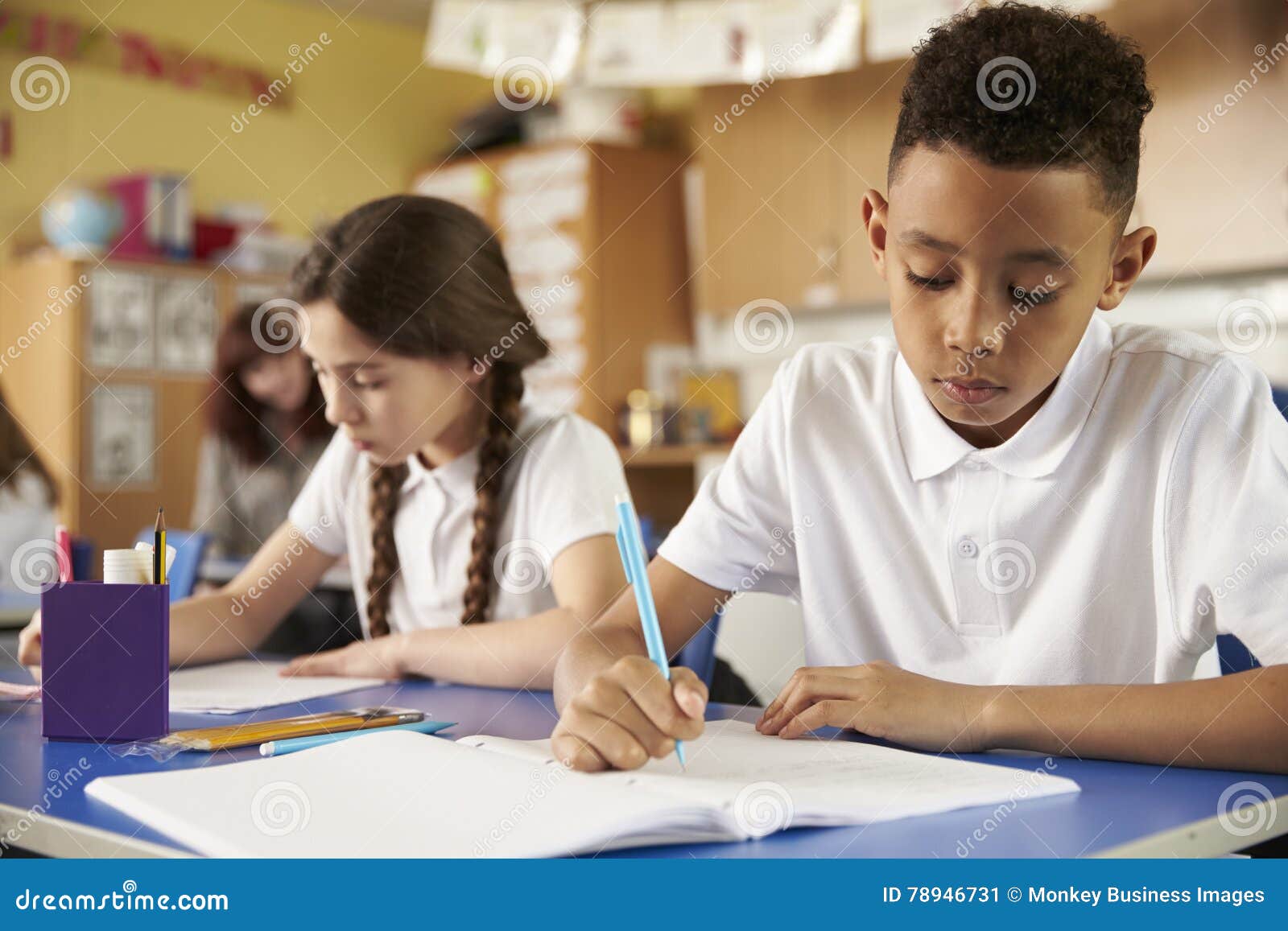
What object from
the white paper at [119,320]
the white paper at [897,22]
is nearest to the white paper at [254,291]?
the white paper at [119,320]

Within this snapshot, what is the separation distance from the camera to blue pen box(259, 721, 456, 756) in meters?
0.87

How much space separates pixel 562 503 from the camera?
1482 millimetres

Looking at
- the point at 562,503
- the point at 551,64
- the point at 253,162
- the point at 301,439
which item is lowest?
the point at 562,503

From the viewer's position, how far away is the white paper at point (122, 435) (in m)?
4.10

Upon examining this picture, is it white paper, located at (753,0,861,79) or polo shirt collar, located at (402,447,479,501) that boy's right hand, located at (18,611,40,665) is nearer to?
polo shirt collar, located at (402,447,479,501)

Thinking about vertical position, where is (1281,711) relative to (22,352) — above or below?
below

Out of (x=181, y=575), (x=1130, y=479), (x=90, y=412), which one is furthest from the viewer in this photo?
(x=90, y=412)

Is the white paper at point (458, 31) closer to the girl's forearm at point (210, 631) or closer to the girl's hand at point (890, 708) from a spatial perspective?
the girl's forearm at point (210, 631)

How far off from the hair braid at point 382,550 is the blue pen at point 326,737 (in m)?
0.66

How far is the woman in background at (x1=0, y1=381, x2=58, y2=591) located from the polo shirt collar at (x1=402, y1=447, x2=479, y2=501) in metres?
1.44

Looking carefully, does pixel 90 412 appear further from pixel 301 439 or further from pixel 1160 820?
pixel 1160 820

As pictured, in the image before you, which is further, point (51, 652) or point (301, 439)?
point (301, 439)

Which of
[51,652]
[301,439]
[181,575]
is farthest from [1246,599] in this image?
[301,439]

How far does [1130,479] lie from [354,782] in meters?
0.70
